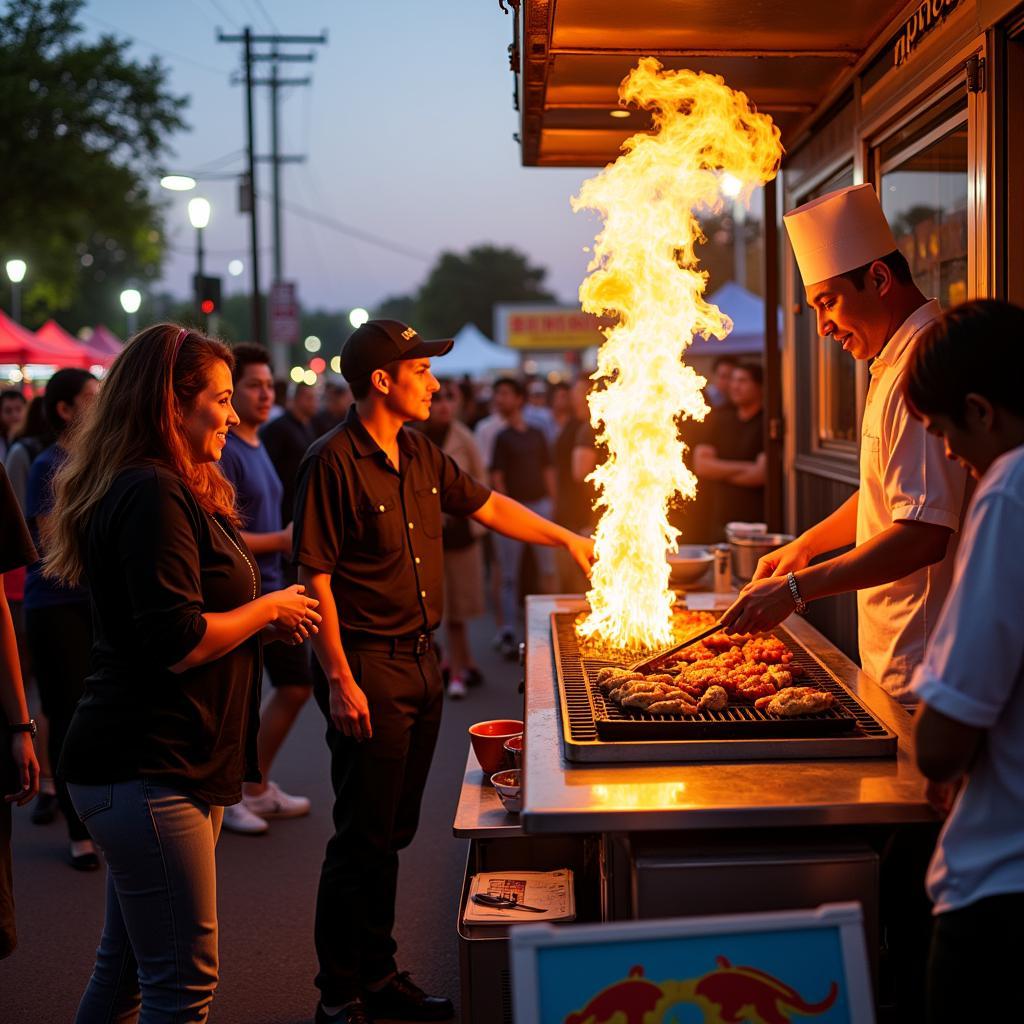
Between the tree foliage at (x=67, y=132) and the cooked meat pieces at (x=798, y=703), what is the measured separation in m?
31.9

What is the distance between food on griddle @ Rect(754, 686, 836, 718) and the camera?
3.11 m

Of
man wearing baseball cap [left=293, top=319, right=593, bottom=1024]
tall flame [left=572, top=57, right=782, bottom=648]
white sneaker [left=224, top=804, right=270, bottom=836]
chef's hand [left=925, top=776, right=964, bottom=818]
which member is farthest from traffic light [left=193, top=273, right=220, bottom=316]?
chef's hand [left=925, top=776, right=964, bottom=818]

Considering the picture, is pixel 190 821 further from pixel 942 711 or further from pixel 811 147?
pixel 811 147

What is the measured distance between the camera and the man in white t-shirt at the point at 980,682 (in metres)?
2.03

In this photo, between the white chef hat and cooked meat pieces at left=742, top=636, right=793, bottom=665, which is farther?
cooked meat pieces at left=742, top=636, right=793, bottom=665

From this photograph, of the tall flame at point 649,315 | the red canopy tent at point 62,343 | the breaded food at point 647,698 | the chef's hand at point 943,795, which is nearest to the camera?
the chef's hand at point 943,795

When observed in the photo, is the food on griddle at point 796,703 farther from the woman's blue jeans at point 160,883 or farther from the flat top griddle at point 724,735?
the woman's blue jeans at point 160,883

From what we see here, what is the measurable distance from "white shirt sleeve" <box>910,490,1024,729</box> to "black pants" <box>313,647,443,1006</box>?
2426 mm

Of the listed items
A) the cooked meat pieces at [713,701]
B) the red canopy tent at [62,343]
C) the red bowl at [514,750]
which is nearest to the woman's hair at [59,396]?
the red bowl at [514,750]

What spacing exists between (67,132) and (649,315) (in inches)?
1228

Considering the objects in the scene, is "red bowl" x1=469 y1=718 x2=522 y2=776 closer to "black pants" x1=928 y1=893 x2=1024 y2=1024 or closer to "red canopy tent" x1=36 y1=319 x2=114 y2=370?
"black pants" x1=928 y1=893 x2=1024 y2=1024

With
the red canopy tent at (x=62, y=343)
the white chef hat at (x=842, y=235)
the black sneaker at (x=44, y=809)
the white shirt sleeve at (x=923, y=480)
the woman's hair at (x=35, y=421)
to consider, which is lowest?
the black sneaker at (x=44, y=809)

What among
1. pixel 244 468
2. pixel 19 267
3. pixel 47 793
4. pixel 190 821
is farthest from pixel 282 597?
pixel 19 267

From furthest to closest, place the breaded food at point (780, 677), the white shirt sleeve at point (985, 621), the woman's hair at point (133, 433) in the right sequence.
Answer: the breaded food at point (780, 677)
the woman's hair at point (133, 433)
the white shirt sleeve at point (985, 621)
